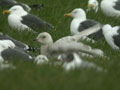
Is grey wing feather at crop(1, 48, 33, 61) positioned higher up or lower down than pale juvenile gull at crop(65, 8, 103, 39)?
lower down

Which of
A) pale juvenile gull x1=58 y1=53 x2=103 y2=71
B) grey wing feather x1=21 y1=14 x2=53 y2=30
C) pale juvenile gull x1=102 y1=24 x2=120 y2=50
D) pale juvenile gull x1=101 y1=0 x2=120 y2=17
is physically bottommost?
pale juvenile gull x1=58 y1=53 x2=103 y2=71

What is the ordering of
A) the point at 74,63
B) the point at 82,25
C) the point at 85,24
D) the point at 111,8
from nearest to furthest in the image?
the point at 74,63 < the point at 85,24 < the point at 82,25 < the point at 111,8

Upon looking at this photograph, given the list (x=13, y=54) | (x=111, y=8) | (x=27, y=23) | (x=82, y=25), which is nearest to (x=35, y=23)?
(x=27, y=23)

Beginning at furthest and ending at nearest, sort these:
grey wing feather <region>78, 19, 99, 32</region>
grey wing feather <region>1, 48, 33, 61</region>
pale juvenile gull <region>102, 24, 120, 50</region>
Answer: grey wing feather <region>78, 19, 99, 32</region> → pale juvenile gull <region>102, 24, 120, 50</region> → grey wing feather <region>1, 48, 33, 61</region>

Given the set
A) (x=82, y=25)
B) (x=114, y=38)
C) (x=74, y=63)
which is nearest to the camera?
(x=74, y=63)

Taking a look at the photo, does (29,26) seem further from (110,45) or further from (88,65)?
(88,65)

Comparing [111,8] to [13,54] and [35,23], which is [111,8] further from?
[13,54]

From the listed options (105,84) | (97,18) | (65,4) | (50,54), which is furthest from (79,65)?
(65,4)

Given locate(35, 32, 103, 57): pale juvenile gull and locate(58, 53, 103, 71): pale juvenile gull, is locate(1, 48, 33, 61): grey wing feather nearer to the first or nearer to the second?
locate(35, 32, 103, 57): pale juvenile gull

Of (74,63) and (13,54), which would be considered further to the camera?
(13,54)

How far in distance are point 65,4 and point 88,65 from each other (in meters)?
12.2

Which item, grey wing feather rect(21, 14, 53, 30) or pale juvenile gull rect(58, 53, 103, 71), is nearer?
pale juvenile gull rect(58, 53, 103, 71)

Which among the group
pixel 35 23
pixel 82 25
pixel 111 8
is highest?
pixel 111 8

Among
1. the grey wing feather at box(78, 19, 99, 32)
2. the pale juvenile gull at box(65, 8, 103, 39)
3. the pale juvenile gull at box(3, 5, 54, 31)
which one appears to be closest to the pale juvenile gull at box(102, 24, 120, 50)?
the pale juvenile gull at box(65, 8, 103, 39)
